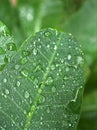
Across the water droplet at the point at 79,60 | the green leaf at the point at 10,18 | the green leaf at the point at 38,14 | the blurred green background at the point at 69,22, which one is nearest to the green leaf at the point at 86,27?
the blurred green background at the point at 69,22

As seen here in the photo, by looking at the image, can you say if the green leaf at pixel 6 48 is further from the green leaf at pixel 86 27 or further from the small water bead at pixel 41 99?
the green leaf at pixel 86 27

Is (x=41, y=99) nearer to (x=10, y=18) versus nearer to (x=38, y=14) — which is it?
(x=10, y=18)

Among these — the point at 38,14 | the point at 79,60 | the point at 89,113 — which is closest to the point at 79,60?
the point at 79,60

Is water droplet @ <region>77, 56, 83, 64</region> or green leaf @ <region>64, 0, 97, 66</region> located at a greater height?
green leaf @ <region>64, 0, 97, 66</region>

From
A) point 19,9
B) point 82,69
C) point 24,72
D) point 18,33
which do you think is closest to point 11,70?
point 24,72

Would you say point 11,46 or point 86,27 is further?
point 86,27

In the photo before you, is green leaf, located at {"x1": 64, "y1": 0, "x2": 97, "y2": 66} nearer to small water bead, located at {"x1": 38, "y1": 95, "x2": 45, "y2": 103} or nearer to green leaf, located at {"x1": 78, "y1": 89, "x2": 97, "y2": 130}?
green leaf, located at {"x1": 78, "y1": 89, "x2": 97, "y2": 130}

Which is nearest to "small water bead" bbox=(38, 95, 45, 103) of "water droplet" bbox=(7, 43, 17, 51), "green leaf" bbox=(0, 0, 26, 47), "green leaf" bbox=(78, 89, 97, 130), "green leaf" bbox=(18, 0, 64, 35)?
"water droplet" bbox=(7, 43, 17, 51)
